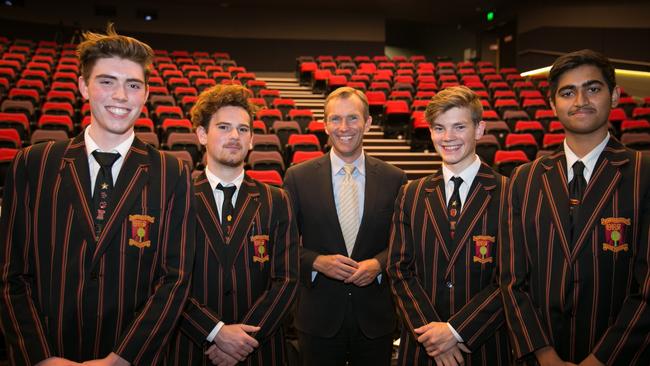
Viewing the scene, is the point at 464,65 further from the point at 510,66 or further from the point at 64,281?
the point at 64,281

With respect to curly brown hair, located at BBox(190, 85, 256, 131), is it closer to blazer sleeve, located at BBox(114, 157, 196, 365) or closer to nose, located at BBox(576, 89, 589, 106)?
blazer sleeve, located at BBox(114, 157, 196, 365)

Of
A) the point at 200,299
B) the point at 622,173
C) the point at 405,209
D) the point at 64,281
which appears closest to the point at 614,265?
the point at 622,173

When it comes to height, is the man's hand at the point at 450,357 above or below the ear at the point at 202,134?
below

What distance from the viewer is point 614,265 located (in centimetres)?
165

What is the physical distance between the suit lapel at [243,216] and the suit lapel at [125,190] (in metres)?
0.47

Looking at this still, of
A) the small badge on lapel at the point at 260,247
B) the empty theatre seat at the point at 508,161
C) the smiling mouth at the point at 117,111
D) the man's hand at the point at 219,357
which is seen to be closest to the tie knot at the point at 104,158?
the smiling mouth at the point at 117,111

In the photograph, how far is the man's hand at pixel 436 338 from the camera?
5.97 feet

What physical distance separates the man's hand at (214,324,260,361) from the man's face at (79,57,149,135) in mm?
806

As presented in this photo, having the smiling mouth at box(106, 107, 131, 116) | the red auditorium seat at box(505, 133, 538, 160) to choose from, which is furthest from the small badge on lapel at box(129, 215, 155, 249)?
the red auditorium seat at box(505, 133, 538, 160)

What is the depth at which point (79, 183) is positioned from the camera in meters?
1.59

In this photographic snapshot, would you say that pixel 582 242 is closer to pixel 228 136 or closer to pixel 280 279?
pixel 280 279

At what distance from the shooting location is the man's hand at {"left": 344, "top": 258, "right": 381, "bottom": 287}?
2209 millimetres

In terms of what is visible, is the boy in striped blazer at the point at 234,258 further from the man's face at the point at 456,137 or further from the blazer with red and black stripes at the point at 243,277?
the man's face at the point at 456,137

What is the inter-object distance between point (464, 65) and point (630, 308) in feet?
41.6
